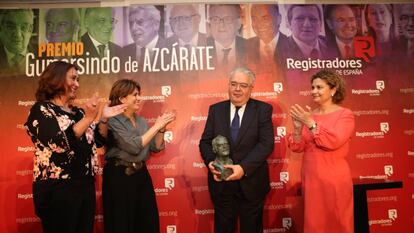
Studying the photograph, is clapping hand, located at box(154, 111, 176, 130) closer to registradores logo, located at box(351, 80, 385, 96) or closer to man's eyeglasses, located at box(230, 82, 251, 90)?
→ man's eyeglasses, located at box(230, 82, 251, 90)

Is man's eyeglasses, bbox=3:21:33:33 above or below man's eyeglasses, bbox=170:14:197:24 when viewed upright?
below

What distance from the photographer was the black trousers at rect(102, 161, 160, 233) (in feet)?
7.89

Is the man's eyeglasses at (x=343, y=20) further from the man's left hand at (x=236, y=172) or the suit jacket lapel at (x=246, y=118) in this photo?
the man's left hand at (x=236, y=172)

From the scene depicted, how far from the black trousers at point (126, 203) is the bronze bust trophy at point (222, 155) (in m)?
0.62

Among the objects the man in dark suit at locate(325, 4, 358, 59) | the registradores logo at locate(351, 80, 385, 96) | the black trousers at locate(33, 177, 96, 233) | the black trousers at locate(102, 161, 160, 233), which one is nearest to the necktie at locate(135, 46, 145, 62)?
the black trousers at locate(102, 161, 160, 233)

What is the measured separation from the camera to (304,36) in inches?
146

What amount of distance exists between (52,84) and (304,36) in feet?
9.17

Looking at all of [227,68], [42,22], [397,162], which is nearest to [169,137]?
[227,68]

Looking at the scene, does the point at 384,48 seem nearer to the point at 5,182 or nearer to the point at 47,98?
the point at 47,98

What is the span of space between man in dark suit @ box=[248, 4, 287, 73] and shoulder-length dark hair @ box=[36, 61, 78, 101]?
2143 millimetres

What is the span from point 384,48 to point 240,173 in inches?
104

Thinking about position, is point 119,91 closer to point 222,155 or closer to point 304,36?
point 222,155

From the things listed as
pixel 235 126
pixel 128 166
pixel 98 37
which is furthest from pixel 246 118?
pixel 98 37

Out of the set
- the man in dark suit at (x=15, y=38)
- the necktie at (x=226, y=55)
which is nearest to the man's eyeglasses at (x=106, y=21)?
the man in dark suit at (x=15, y=38)
